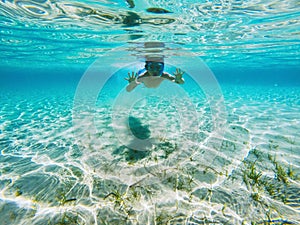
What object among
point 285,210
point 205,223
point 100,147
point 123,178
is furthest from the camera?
point 100,147

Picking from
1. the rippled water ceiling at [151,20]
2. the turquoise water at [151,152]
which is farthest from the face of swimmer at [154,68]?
the rippled water ceiling at [151,20]

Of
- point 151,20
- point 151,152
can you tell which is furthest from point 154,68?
point 151,20

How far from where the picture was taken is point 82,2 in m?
7.27

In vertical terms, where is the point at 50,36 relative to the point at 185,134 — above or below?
above

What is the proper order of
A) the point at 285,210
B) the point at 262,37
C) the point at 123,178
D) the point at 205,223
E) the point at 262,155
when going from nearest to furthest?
the point at 205,223
the point at 285,210
the point at 123,178
the point at 262,155
the point at 262,37

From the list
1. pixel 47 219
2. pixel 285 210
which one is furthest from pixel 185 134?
pixel 47 219

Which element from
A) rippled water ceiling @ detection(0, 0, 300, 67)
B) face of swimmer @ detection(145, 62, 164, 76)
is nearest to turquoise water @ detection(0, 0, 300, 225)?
rippled water ceiling @ detection(0, 0, 300, 67)

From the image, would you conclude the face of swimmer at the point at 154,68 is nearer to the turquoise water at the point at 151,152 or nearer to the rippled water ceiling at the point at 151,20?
the turquoise water at the point at 151,152

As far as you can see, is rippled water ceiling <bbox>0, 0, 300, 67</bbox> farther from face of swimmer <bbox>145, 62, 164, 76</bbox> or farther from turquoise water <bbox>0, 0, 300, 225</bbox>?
face of swimmer <bbox>145, 62, 164, 76</bbox>

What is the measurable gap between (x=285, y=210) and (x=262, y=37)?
46.3ft

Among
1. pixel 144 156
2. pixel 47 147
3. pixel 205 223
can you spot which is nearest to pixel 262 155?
pixel 205 223

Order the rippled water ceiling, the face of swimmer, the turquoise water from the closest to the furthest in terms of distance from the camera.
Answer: the turquoise water, the face of swimmer, the rippled water ceiling

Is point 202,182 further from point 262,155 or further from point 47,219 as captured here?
point 47,219

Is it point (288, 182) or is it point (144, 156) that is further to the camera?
point (144, 156)
